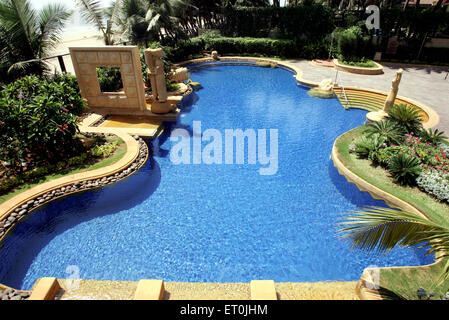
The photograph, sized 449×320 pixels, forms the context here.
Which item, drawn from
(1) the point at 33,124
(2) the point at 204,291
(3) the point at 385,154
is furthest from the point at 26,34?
(3) the point at 385,154

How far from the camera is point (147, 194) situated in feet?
31.9

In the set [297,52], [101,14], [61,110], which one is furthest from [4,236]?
[297,52]

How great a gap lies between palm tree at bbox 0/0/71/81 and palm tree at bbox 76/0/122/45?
19.1 feet

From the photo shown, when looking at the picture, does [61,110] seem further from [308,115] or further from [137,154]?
[308,115]

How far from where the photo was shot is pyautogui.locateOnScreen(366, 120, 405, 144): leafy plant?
1111cm

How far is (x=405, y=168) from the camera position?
9367 mm

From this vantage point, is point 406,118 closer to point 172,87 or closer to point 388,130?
point 388,130

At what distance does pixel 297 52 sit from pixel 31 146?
80.0ft

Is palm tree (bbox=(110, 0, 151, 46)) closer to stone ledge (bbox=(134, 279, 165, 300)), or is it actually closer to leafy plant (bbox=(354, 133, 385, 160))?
leafy plant (bbox=(354, 133, 385, 160))

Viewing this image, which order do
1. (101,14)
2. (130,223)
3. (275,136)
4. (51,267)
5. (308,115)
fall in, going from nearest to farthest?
1. (51,267)
2. (130,223)
3. (275,136)
4. (308,115)
5. (101,14)

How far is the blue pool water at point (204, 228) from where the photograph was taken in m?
7.20

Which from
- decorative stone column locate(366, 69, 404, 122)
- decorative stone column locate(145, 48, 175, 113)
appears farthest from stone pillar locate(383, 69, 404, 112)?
decorative stone column locate(145, 48, 175, 113)

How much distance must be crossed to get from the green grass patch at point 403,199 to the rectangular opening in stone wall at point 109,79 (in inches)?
526

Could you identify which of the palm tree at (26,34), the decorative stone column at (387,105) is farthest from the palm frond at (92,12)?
the decorative stone column at (387,105)
